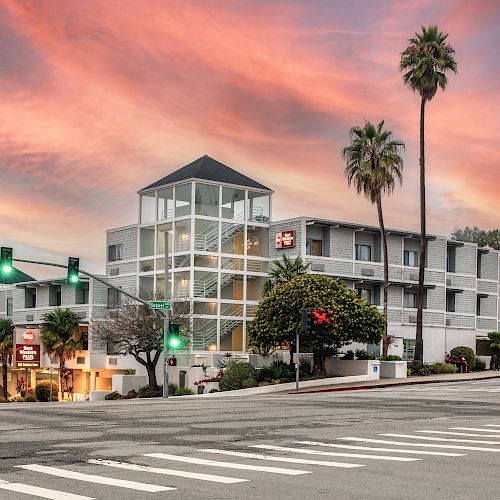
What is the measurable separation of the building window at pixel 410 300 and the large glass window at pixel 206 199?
16.9 m

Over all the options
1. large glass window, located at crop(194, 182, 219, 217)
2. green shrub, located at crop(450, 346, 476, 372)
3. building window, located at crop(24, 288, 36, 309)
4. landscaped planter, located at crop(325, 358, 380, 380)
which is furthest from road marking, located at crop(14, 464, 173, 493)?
building window, located at crop(24, 288, 36, 309)

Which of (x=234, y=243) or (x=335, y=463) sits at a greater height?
(x=234, y=243)

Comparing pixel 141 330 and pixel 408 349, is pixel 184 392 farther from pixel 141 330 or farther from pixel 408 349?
pixel 408 349

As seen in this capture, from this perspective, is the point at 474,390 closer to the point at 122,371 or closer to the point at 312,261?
the point at 312,261

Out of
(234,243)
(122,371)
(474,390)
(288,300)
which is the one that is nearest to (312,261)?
(234,243)

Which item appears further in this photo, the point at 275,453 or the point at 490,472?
the point at 275,453

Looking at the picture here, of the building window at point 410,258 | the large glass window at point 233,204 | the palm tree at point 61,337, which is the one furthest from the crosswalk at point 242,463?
the building window at point 410,258

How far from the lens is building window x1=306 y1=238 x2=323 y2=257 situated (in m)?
67.6

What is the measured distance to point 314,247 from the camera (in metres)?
68.2

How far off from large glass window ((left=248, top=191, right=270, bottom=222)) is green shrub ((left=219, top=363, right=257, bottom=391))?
1785cm

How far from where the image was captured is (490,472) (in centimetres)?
1318

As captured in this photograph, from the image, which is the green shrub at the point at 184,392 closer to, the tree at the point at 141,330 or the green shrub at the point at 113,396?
the tree at the point at 141,330

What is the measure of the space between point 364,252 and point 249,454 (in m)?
56.6

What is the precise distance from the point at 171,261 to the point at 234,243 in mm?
5149
